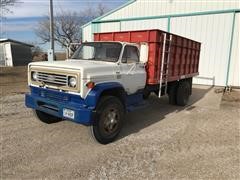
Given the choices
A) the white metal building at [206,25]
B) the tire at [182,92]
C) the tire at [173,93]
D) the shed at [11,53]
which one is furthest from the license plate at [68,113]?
the shed at [11,53]

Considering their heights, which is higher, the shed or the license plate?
the shed

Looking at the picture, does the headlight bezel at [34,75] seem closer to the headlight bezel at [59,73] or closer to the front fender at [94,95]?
the headlight bezel at [59,73]

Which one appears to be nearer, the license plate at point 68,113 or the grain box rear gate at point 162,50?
the license plate at point 68,113

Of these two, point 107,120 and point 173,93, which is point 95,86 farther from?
point 173,93

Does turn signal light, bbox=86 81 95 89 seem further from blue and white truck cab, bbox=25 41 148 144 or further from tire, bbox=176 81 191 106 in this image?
tire, bbox=176 81 191 106

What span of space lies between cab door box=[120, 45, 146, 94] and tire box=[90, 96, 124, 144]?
0.65m

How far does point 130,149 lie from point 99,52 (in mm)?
2491

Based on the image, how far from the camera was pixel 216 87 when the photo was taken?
12.9m

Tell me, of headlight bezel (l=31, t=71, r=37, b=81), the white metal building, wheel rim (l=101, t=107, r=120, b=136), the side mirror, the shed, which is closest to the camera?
wheel rim (l=101, t=107, r=120, b=136)

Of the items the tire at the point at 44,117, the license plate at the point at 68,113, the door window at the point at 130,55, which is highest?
the door window at the point at 130,55

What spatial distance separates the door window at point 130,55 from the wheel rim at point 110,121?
129cm

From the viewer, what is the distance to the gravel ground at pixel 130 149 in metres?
3.72

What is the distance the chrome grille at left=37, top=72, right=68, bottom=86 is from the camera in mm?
4461

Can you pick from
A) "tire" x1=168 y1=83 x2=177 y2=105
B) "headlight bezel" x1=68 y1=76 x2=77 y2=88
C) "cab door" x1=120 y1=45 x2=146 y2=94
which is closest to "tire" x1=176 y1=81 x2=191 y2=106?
"tire" x1=168 y1=83 x2=177 y2=105
